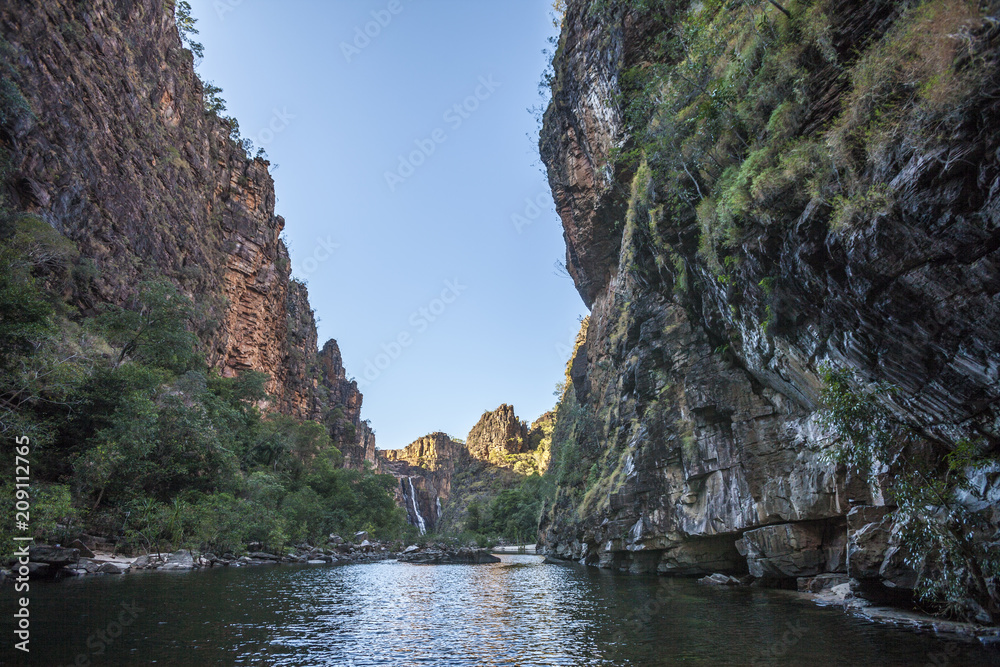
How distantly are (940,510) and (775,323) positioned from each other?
6526 mm

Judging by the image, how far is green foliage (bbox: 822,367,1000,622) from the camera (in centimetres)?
937

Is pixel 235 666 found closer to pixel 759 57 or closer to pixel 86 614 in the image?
pixel 86 614

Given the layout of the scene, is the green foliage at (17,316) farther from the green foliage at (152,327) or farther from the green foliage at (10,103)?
the green foliage at (152,327)

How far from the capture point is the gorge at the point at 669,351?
941cm

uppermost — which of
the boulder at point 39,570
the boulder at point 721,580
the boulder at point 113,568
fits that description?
the boulder at point 39,570

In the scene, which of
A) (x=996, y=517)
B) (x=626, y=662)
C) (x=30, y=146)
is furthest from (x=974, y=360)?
(x=30, y=146)

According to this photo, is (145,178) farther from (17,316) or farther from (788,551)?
(788,551)

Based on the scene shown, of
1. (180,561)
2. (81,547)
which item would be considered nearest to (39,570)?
(81,547)

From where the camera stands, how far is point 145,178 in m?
39.8

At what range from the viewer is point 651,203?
22234 millimetres

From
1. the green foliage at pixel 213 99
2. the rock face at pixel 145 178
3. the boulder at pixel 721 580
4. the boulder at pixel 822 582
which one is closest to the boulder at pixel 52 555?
the rock face at pixel 145 178

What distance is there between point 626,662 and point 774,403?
48.5 feet

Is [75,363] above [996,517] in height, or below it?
above

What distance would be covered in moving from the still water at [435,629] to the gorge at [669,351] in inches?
6.5
